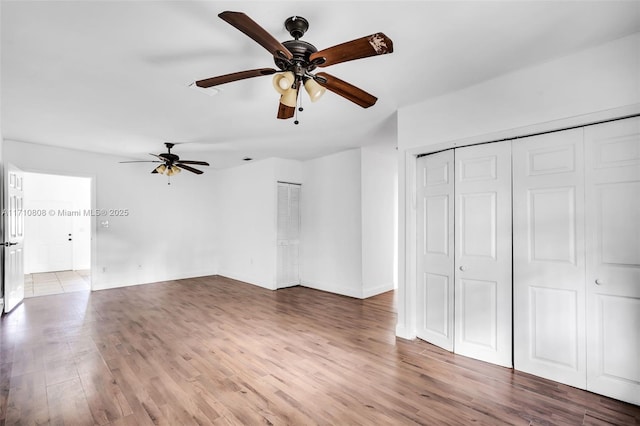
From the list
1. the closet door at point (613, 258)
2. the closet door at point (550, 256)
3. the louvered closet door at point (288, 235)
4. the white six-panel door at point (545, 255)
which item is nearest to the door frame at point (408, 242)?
the white six-panel door at point (545, 255)

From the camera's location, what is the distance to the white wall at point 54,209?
7795 mm

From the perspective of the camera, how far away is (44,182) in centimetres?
789

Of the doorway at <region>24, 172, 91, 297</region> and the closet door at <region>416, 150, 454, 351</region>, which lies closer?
the closet door at <region>416, 150, 454, 351</region>

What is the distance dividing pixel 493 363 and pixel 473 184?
68.9 inches

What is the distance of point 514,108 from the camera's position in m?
2.75

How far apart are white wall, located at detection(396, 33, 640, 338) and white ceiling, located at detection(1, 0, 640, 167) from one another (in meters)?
0.12

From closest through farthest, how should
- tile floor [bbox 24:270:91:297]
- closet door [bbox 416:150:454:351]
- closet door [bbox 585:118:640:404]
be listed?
closet door [bbox 585:118:640:404] → closet door [bbox 416:150:454:351] → tile floor [bbox 24:270:91:297]

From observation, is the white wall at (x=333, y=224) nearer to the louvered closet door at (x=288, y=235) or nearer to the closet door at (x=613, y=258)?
the louvered closet door at (x=288, y=235)

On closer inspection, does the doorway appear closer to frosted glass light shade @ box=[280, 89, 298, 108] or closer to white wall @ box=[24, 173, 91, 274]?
white wall @ box=[24, 173, 91, 274]

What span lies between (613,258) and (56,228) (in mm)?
11224

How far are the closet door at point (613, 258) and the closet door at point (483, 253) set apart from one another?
584mm

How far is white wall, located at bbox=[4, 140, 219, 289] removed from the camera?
566 centimetres

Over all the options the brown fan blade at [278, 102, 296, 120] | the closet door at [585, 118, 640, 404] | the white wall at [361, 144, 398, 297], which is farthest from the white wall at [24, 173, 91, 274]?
the closet door at [585, 118, 640, 404]

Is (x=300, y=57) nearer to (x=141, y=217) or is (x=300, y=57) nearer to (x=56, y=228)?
(x=141, y=217)
